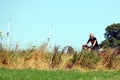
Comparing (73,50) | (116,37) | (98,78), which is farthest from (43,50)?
(116,37)

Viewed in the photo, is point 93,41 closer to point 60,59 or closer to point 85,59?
point 85,59

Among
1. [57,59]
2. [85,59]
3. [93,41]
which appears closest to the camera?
[57,59]

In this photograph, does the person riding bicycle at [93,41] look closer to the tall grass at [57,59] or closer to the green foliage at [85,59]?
the tall grass at [57,59]

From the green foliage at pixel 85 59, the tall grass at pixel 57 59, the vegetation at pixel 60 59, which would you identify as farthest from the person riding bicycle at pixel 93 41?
the green foliage at pixel 85 59

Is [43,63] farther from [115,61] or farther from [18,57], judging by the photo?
[115,61]

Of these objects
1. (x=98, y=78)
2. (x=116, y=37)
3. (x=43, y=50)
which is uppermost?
(x=116, y=37)

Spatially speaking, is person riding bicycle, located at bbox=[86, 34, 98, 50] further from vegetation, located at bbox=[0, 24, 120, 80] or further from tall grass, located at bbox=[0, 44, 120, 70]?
tall grass, located at bbox=[0, 44, 120, 70]

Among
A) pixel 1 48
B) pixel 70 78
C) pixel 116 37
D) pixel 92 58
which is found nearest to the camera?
pixel 70 78

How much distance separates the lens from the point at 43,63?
648 inches

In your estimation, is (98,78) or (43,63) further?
(43,63)

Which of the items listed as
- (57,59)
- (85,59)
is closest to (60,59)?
(57,59)

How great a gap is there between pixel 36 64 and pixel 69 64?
58.3 inches

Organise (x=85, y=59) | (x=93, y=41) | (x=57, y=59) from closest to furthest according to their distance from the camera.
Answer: (x=57, y=59) → (x=85, y=59) → (x=93, y=41)

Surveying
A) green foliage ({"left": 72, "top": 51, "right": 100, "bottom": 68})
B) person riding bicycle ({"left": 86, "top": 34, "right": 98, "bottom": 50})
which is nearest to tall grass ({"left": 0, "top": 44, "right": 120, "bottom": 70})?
green foliage ({"left": 72, "top": 51, "right": 100, "bottom": 68})
